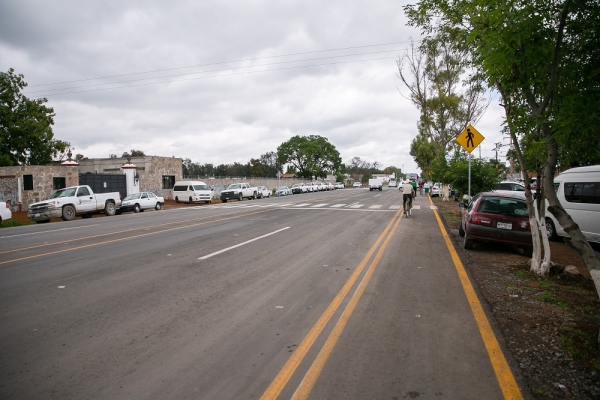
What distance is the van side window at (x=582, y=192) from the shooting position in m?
10.3

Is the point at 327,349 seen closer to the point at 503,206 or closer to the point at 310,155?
the point at 503,206

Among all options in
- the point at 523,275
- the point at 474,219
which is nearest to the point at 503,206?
the point at 474,219

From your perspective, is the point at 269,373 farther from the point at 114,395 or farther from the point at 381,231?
the point at 381,231

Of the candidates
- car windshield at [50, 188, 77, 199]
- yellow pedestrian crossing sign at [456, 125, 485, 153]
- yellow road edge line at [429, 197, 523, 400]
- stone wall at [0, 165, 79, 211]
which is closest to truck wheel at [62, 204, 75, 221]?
car windshield at [50, 188, 77, 199]

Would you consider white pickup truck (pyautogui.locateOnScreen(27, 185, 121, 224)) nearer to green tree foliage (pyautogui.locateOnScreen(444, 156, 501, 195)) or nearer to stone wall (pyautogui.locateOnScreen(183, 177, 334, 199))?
stone wall (pyautogui.locateOnScreen(183, 177, 334, 199))

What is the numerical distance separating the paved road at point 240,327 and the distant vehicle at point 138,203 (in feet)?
55.9

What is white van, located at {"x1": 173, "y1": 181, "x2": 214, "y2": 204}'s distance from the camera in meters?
35.5

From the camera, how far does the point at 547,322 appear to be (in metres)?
4.86

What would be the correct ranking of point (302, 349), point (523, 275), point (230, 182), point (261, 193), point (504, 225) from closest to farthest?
point (302, 349) → point (523, 275) → point (504, 225) → point (261, 193) → point (230, 182)

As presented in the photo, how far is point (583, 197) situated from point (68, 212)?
2258 centimetres

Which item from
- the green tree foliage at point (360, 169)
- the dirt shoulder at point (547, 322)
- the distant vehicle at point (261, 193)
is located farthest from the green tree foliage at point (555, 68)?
the green tree foliage at point (360, 169)

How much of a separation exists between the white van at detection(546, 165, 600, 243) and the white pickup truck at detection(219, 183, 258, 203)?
30393 mm

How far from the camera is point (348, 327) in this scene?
15.3ft

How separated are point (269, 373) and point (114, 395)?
1322 millimetres
